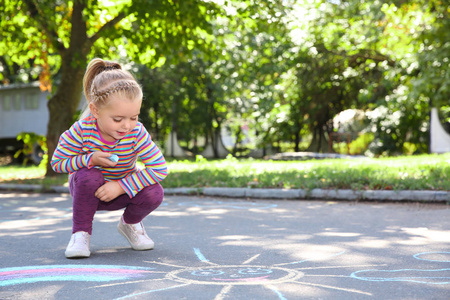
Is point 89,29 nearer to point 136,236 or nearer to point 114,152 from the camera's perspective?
point 136,236

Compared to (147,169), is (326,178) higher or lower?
lower

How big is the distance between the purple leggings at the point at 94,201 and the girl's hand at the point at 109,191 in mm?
39

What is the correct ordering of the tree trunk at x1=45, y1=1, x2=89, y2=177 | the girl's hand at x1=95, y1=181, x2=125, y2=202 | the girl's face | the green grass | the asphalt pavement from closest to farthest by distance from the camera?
the asphalt pavement, the girl's face, the girl's hand at x1=95, y1=181, x2=125, y2=202, the green grass, the tree trunk at x1=45, y1=1, x2=89, y2=177

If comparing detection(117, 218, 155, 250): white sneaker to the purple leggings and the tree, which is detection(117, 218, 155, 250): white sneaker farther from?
the tree

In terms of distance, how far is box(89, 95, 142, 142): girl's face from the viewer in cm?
369

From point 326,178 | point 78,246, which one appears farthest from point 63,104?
point 78,246

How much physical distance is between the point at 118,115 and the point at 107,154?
30 cm

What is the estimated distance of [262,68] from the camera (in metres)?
20.0

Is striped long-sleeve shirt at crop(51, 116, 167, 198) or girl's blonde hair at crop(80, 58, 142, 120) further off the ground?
girl's blonde hair at crop(80, 58, 142, 120)

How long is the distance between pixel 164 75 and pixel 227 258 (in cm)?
1985

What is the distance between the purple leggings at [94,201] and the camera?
12.8ft

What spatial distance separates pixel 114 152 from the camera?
155 inches

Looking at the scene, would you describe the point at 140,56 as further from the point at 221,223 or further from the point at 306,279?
the point at 306,279

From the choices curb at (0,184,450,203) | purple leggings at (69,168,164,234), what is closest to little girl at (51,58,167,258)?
purple leggings at (69,168,164,234)
